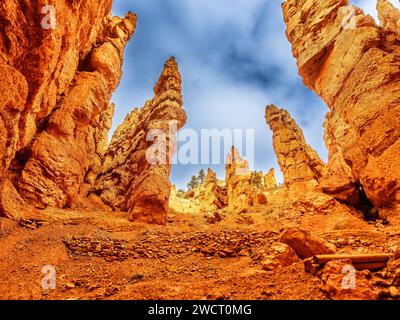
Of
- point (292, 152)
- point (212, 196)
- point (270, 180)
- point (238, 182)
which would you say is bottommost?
point (212, 196)

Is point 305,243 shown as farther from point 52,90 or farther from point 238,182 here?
point 238,182

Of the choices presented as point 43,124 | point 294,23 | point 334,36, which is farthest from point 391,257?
point 294,23

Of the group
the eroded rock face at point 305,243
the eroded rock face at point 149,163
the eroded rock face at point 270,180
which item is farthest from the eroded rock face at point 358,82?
the eroded rock face at point 270,180

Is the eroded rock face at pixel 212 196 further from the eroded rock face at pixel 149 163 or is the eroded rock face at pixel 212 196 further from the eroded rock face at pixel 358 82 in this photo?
the eroded rock face at pixel 358 82

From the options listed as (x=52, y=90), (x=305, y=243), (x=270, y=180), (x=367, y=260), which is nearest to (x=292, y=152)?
(x=270, y=180)

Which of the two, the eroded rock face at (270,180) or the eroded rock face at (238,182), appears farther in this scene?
the eroded rock face at (270,180)

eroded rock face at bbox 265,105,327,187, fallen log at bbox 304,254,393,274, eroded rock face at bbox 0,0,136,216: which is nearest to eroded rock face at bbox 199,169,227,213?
eroded rock face at bbox 265,105,327,187

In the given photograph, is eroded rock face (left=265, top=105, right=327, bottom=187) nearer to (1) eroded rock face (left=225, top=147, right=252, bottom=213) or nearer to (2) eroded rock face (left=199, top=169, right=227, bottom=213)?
(1) eroded rock face (left=225, top=147, right=252, bottom=213)

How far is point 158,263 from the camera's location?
9.63 m

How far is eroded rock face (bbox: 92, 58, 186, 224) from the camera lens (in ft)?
59.9

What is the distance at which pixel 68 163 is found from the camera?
666 inches

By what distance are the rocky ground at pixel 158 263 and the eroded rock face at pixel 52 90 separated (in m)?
3.48

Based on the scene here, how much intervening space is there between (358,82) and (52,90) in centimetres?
2106

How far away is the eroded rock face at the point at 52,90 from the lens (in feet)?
26.8
